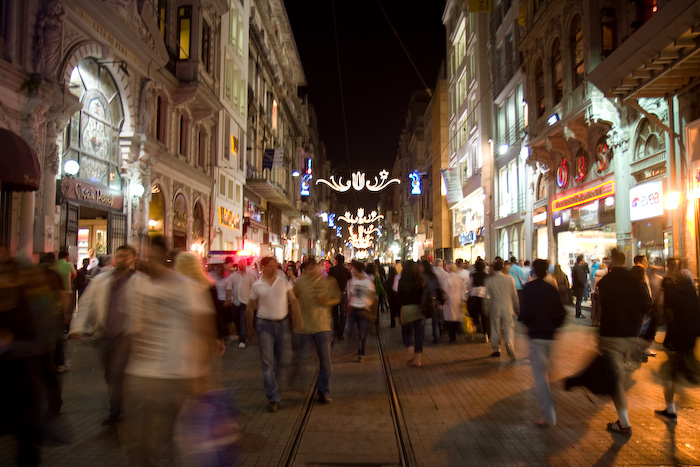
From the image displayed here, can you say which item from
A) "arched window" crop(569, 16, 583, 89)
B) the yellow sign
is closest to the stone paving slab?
"arched window" crop(569, 16, 583, 89)

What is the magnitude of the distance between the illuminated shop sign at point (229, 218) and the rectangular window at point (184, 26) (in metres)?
8.58

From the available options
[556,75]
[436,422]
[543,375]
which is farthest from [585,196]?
[436,422]

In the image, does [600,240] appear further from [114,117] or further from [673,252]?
[114,117]

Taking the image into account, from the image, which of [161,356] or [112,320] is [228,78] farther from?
[161,356]

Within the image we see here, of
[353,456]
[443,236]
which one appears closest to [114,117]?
[353,456]

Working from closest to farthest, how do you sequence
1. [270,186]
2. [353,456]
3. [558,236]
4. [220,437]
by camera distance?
1. [220,437]
2. [353,456]
3. [558,236]
4. [270,186]

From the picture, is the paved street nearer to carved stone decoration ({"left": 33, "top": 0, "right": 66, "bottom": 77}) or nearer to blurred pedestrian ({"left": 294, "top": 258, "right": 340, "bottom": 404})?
blurred pedestrian ({"left": 294, "top": 258, "right": 340, "bottom": 404})

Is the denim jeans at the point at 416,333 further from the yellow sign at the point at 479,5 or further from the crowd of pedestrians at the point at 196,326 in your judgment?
the yellow sign at the point at 479,5

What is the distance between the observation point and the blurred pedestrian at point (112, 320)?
5598 millimetres

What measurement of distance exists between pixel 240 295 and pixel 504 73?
2243 centimetres

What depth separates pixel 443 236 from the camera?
4500 centimetres

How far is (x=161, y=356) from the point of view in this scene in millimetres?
3434

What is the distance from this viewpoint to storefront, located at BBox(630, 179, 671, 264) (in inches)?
602

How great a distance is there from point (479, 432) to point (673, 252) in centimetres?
1178
